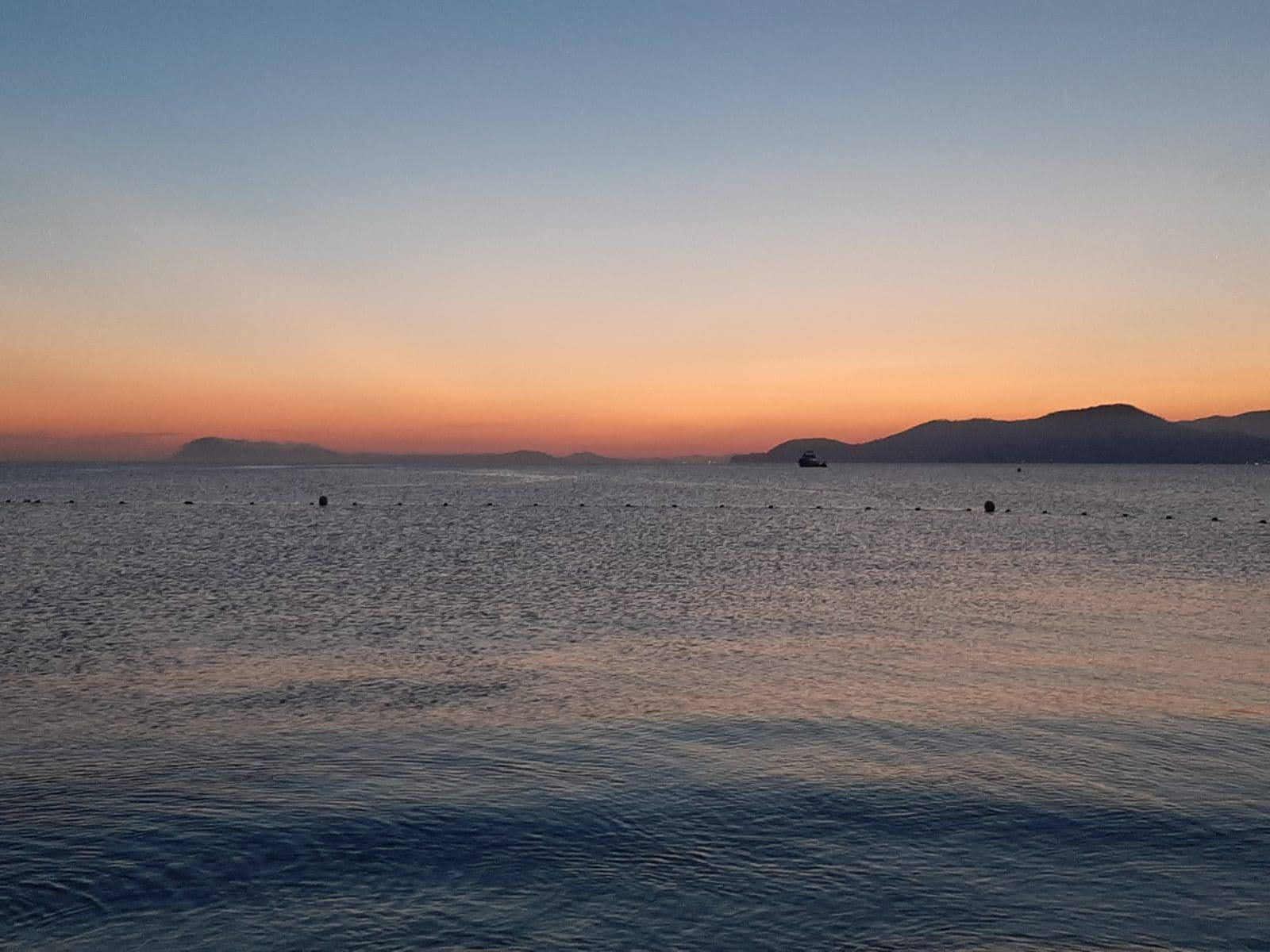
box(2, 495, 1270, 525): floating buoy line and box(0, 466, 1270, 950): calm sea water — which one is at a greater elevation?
box(2, 495, 1270, 525): floating buoy line

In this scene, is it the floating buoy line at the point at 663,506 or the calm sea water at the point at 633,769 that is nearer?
the calm sea water at the point at 633,769

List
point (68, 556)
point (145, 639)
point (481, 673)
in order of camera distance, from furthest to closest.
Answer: point (68, 556)
point (145, 639)
point (481, 673)

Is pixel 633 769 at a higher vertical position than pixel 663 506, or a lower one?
lower

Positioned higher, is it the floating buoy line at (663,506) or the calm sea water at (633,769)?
the floating buoy line at (663,506)

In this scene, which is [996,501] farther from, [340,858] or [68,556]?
[340,858]

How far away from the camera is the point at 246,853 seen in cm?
1440

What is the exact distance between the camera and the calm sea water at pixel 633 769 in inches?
497

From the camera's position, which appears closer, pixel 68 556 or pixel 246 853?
pixel 246 853

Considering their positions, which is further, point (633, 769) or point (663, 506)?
point (663, 506)

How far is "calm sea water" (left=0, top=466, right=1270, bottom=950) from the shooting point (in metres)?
12.6

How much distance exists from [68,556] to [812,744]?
57.0 metres

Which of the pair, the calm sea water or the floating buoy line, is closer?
the calm sea water

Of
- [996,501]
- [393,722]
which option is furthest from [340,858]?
[996,501]

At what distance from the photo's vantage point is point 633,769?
18453 millimetres
